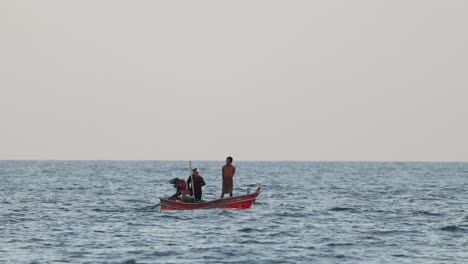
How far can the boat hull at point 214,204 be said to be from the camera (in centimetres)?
3550

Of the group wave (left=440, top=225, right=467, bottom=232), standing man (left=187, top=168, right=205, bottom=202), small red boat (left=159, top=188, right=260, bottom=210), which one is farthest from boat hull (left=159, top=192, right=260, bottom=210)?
wave (left=440, top=225, right=467, bottom=232)

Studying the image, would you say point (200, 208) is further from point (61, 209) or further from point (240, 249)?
point (240, 249)

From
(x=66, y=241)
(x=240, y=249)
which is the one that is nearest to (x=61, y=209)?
(x=66, y=241)

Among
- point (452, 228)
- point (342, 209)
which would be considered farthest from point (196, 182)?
point (452, 228)

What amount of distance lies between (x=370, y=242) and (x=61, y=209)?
18046 mm

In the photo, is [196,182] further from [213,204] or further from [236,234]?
[236,234]

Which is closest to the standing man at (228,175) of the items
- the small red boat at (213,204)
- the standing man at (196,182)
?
the small red boat at (213,204)

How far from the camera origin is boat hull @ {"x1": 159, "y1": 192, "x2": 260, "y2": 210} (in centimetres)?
3550

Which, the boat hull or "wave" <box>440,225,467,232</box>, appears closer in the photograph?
"wave" <box>440,225,467,232</box>

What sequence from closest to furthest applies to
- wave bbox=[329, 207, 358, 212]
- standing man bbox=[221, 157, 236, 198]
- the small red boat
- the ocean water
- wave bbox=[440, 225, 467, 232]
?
the ocean water
wave bbox=[440, 225, 467, 232]
standing man bbox=[221, 157, 236, 198]
the small red boat
wave bbox=[329, 207, 358, 212]

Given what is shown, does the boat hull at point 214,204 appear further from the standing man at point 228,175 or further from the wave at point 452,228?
the wave at point 452,228

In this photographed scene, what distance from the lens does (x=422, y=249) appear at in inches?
983

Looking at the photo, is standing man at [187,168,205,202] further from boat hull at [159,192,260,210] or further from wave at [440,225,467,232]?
wave at [440,225,467,232]

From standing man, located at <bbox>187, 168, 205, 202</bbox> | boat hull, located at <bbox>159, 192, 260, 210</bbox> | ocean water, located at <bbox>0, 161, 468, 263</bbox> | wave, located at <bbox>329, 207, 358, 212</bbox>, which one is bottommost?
ocean water, located at <bbox>0, 161, 468, 263</bbox>
